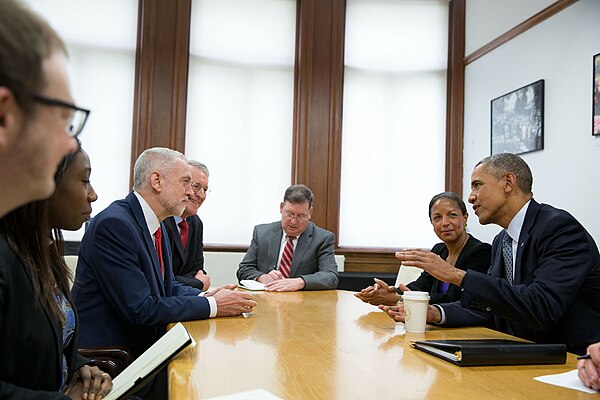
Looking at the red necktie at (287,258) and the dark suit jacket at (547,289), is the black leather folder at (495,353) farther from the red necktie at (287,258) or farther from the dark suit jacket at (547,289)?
Answer: the red necktie at (287,258)

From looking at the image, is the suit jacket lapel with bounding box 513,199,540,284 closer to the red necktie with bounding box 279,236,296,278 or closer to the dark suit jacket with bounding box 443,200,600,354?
the dark suit jacket with bounding box 443,200,600,354

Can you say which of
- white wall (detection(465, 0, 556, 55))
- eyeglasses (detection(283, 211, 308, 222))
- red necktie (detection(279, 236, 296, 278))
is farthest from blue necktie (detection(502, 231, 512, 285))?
white wall (detection(465, 0, 556, 55))

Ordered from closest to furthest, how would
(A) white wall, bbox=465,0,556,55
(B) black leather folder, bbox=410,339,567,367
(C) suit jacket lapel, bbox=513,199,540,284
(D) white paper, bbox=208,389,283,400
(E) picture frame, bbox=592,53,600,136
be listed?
(D) white paper, bbox=208,389,283,400 < (B) black leather folder, bbox=410,339,567,367 < (C) suit jacket lapel, bbox=513,199,540,284 < (E) picture frame, bbox=592,53,600,136 < (A) white wall, bbox=465,0,556,55

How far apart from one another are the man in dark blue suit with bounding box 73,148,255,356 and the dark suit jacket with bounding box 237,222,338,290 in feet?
4.97

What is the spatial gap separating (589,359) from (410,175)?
14.7 ft

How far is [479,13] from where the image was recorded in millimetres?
5461

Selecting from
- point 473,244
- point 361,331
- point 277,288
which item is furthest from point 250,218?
point 361,331

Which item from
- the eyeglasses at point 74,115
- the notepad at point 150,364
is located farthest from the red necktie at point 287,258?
the eyeglasses at point 74,115

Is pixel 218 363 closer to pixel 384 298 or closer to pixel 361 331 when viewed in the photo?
pixel 361 331

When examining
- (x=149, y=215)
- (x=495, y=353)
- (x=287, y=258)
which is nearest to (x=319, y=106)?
(x=287, y=258)

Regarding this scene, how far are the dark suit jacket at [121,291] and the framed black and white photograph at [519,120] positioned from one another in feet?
10.9

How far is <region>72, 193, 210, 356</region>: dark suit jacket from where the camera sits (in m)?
2.09

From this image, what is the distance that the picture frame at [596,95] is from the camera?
377cm

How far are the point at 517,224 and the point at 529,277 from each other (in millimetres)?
254
